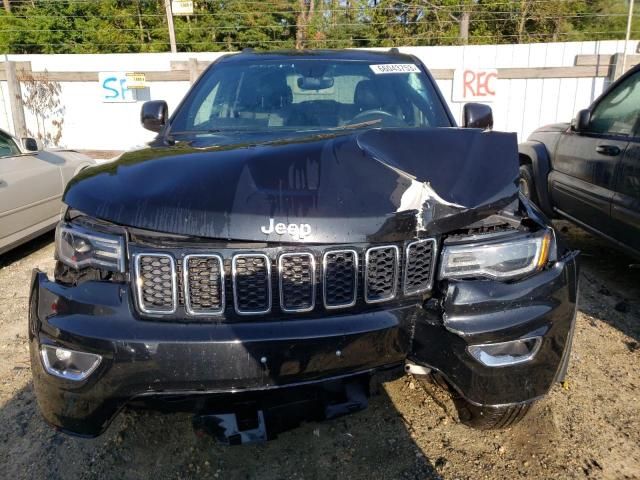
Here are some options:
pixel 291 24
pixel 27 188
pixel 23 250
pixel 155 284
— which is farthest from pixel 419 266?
pixel 291 24

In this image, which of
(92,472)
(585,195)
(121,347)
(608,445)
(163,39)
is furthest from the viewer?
(163,39)

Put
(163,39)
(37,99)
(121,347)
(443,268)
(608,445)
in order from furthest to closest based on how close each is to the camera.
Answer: (163,39) → (37,99) → (608,445) → (443,268) → (121,347)

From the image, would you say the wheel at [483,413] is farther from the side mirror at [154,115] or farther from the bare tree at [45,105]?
the bare tree at [45,105]

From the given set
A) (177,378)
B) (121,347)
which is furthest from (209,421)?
(121,347)

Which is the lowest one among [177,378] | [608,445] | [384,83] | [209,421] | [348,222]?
[608,445]

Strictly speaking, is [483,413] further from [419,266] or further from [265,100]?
[265,100]

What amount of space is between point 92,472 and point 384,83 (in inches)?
109

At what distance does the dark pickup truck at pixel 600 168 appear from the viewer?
3588mm

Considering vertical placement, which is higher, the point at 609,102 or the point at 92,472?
the point at 609,102

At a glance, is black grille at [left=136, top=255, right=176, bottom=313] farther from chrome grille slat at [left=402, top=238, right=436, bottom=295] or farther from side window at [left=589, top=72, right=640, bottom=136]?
side window at [left=589, top=72, right=640, bottom=136]

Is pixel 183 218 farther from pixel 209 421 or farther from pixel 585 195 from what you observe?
pixel 585 195

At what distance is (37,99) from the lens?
11258mm

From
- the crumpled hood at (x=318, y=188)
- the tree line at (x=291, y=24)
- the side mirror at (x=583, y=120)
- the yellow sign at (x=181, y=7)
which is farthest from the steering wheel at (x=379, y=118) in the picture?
the tree line at (x=291, y=24)

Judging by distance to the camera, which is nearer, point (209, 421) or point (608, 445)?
point (209, 421)
